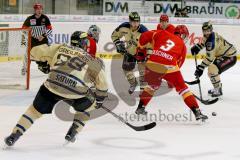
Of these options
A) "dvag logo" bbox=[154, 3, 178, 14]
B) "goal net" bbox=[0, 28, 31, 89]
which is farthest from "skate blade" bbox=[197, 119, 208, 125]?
"dvag logo" bbox=[154, 3, 178, 14]

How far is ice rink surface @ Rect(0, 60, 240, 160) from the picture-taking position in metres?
4.26

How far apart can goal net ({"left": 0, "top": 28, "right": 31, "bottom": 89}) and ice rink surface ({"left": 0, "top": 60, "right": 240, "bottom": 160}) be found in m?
1.08

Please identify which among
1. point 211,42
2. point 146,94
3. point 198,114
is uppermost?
point 211,42

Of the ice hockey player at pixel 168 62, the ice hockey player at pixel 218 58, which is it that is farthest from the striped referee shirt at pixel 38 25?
the ice hockey player at pixel 168 62

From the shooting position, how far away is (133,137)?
16.1ft

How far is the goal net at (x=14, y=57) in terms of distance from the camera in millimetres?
7816

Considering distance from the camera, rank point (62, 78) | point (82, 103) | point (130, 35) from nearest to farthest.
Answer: point (62, 78) < point (82, 103) < point (130, 35)

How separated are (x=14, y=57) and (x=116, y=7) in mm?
4113

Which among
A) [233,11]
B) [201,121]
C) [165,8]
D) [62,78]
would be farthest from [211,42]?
[233,11]

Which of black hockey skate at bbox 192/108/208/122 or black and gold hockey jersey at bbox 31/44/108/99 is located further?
black hockey skate at bbox 192/108/208/122

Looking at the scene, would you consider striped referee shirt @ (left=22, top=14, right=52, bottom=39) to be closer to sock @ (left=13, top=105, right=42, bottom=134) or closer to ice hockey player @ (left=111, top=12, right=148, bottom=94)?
ice hockey player @ (left=111, top=12, right=148, bottom=94)

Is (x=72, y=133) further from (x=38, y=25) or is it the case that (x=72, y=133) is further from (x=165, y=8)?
(x=165, y=8)

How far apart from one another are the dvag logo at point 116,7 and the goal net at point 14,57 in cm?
393

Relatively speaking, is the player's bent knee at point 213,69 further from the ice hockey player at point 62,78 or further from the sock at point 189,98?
the ice hockey player at point 62,78
